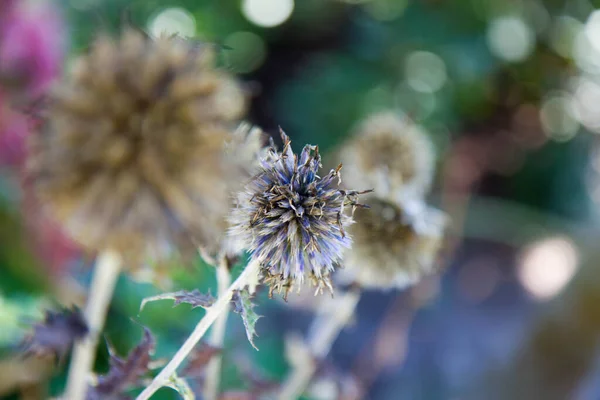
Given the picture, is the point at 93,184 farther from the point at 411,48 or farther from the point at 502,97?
the point at 502,97

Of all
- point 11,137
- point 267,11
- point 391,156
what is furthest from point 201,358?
point 267,11

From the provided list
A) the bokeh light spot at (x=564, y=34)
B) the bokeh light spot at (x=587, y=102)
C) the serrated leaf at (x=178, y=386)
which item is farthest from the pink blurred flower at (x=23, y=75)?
the bokeh light spot at (x=587, y=102)

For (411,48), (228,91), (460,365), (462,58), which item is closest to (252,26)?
(411,48)

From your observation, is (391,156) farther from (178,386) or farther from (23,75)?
(23,75)

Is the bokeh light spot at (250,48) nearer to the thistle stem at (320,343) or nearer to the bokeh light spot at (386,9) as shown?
the bokeh light spot at (386,9)

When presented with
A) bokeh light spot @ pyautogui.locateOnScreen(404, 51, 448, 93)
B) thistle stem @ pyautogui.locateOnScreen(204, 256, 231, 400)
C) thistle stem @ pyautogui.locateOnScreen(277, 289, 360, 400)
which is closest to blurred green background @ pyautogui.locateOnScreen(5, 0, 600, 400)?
bokeh light spot @ pyautogui.locateOnScreen(404, 51, 448, 93)
